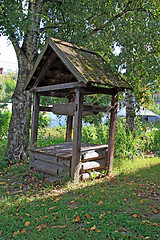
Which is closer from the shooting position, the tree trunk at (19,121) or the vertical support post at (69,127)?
the tree trunk at (19,121)

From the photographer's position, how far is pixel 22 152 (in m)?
8.44

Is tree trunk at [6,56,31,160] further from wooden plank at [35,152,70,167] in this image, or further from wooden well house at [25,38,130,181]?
wooden plank at [35,152,70,167]

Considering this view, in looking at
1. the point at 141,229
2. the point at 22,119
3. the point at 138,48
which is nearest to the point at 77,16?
the point at 138,48

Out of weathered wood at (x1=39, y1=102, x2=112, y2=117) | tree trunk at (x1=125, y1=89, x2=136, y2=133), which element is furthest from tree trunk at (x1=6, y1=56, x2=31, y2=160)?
tree trunk at (x1=125, y1=89, x2=136, y2=133)

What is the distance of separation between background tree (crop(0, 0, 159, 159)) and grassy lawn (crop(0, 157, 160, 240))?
2.55 metres

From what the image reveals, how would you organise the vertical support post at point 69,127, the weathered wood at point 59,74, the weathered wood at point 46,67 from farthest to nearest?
1. the vertical support post at point 69,127
2. the weathered wood at point 59,74
3. the weathered wood at point 46,67

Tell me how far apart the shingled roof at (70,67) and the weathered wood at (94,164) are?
2220mm

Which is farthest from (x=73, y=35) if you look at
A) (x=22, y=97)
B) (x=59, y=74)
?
(x=22, y=97)

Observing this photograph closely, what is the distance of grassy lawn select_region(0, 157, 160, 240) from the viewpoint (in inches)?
143

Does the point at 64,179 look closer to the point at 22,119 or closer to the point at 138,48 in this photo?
the point at 22,119

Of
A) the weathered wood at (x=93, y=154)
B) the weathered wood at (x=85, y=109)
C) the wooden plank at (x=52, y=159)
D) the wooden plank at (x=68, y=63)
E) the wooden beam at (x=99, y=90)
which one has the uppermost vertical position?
the wooden plank at (x=68, y=63)

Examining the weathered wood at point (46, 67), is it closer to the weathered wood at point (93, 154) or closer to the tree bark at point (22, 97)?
the tree bark at point (22, 97)

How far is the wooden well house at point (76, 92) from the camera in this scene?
5.95 meters

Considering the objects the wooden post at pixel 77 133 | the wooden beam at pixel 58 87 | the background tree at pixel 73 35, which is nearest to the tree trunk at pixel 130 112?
the background tree at pixel 73 35
